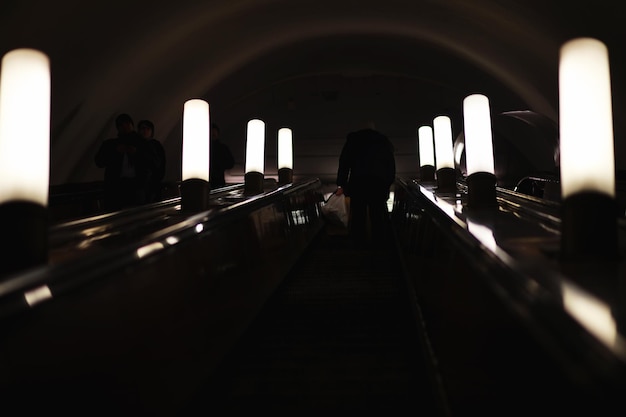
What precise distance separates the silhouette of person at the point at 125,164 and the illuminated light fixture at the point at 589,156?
173 inches

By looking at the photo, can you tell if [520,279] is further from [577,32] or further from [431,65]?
[431,65]

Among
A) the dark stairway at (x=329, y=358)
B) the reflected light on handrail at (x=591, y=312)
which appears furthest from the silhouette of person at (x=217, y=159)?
the reflected light on handrail at (x=591, y=312)

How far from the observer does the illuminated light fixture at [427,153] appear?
712 cm

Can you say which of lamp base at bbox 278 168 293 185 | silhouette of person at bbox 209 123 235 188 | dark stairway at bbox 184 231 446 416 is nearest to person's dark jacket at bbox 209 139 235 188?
silhouette of person at bbox 209 123 235 188

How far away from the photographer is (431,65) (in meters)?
11.9

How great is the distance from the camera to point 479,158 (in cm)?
308

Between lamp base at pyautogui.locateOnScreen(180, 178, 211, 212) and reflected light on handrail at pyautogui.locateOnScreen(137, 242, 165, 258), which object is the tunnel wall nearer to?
reflected light on handrail at pyautogui.locateOnScreen(137, 242, 165, 258)

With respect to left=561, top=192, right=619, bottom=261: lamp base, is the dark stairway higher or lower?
lower

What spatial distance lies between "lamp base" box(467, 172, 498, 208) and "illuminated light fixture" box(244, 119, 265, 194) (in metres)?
2.68

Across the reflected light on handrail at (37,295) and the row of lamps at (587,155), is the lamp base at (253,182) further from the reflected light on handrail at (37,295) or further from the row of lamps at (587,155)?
the reflected light on handrail at (37,295)

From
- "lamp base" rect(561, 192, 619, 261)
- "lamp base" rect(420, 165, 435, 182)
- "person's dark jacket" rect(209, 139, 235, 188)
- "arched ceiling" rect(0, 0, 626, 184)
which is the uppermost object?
"arched ceiling" rect(0, 0, 626, 184)

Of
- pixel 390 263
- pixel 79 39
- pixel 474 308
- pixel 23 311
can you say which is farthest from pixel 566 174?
pixel 79 39

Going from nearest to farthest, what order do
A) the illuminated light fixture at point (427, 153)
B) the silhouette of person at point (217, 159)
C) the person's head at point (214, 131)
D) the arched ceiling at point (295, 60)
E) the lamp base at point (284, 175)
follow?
1. the arched ceiling at point (295, 60)
2. the person's head at point (214, 131)
3. the silhouette of person at point (217, 159)
4. the illuminated light fixture at point (427, 153)
5. the lamp base at point (284, 175)

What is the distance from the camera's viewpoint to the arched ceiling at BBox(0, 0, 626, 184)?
579cm
